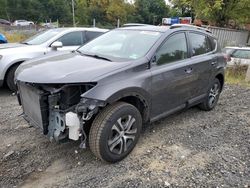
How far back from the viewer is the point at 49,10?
6469cm

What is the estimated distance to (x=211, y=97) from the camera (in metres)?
5.57

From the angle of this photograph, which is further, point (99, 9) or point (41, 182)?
point (99, 9)

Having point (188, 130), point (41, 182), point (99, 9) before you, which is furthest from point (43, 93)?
point (99, 9)

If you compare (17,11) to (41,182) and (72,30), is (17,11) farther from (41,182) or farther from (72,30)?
(41,182)

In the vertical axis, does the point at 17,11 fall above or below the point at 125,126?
above

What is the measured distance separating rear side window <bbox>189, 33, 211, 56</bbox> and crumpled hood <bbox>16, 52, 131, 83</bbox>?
167 cm

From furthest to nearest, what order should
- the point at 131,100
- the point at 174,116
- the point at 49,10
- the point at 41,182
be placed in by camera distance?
the point at 49,10 < the point at 174,116 < the point at 131,100 < the point at 41,182

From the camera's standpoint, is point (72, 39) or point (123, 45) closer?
point (123, 45)

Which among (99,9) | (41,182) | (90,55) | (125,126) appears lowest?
(41,182)

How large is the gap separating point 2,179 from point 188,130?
2920 mm

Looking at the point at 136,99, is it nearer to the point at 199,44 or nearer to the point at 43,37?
the point at 199,44

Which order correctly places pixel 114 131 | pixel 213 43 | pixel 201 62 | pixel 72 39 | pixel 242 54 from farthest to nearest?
pixel 242 54
pixel 72 39
pixel 213 43
pixel 201 62
pixel 114 131

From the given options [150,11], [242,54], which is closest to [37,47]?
[242,54]

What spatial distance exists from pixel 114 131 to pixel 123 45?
1479mm
